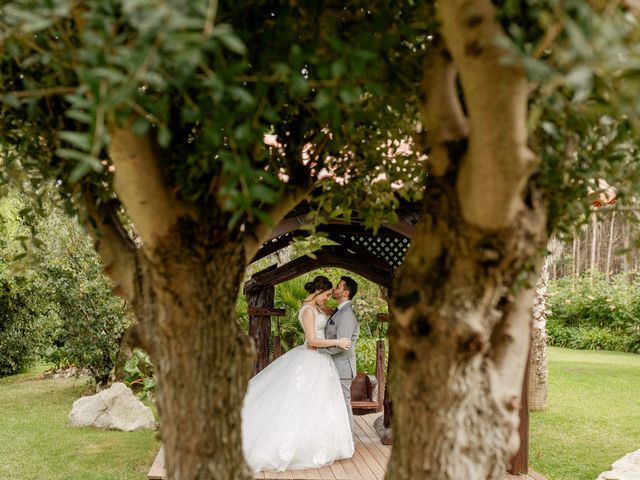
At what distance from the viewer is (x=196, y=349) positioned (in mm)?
2924

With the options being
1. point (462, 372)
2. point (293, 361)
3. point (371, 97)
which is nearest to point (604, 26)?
point (462, 372)

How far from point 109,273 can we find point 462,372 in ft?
5.40

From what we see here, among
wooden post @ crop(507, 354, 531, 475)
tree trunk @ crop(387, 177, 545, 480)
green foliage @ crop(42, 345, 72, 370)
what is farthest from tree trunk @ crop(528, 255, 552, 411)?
green foliage @ crop(42, 345, 72, 370)

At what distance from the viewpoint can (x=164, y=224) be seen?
2787 millimetres

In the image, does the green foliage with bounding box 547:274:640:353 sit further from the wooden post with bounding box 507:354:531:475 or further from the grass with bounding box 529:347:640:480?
the wooden post with bounding box 507:354:531:475

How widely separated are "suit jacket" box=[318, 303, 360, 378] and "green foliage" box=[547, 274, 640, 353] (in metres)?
17.4

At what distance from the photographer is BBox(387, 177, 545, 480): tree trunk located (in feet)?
8.58

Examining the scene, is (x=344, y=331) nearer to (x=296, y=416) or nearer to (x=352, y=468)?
(x=296, y=416)

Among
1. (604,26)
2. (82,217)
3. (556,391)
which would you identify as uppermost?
(604,26)

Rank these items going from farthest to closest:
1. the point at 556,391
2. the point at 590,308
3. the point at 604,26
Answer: the point at 590,308 → the point at 556,391 → the point at 604,26

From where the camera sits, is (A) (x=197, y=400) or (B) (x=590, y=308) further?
(B) (x=590, y=308)

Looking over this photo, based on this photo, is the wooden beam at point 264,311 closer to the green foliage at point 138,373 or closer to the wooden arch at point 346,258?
the wooden arch at point 346,258

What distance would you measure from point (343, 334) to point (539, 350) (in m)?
5.23

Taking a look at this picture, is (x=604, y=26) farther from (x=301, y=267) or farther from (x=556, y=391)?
(x=556, y=391)
